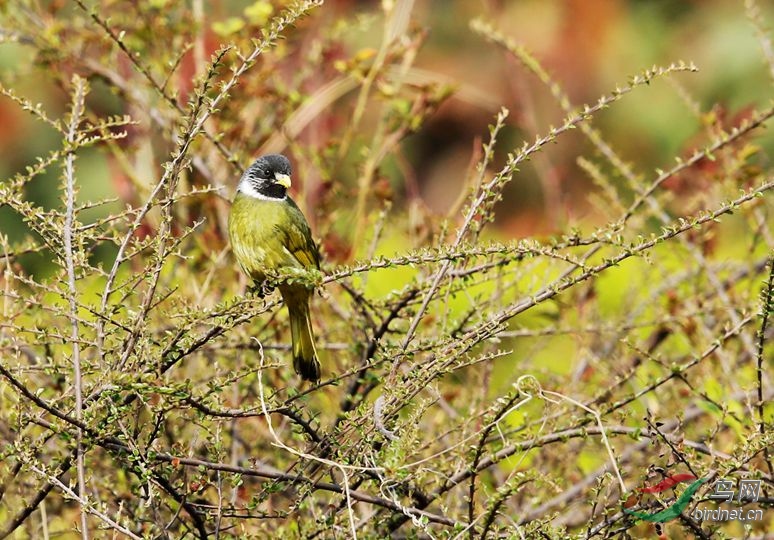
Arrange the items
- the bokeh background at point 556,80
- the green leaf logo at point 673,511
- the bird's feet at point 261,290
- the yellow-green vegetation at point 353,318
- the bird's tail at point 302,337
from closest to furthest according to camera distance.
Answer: the green leaf logo at point 673,511 < the yellow-green vegetation at point 353,318 < the bird's tail at point 302,337 < the bird's feet at point 261,290 < the bokeh background at point 556,80

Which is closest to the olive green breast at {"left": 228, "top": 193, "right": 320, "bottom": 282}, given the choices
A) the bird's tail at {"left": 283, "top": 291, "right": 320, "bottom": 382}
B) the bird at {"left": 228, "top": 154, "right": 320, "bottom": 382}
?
the bird at {"left": 228, "top": 154, "right": 320, "bottom": 382}

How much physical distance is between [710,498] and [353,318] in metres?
1.39

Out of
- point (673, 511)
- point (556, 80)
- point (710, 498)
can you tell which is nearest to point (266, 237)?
point (710, 498)

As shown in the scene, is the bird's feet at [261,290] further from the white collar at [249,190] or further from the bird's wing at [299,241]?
the white collar at [249,190]

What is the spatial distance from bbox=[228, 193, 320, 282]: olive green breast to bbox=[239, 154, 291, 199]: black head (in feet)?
0.13

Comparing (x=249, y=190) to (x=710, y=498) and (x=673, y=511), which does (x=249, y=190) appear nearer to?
(x=710, y=498)

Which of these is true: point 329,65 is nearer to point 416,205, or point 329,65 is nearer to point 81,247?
point 416,205

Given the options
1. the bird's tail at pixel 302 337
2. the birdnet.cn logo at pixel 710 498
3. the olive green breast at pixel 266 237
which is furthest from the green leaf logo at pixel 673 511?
the olive green breast at pixel 266 237

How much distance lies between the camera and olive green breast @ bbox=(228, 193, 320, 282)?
3.82m

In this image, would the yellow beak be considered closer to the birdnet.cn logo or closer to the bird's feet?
the bird's feet

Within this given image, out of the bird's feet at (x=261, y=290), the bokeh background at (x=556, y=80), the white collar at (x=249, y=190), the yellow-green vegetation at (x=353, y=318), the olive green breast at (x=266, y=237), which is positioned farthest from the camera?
the bokeh background at (x=556, y=80)

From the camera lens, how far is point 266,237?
3.86 meters

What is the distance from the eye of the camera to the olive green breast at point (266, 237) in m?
3.82

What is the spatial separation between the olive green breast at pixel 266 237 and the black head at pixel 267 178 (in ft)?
0.13
